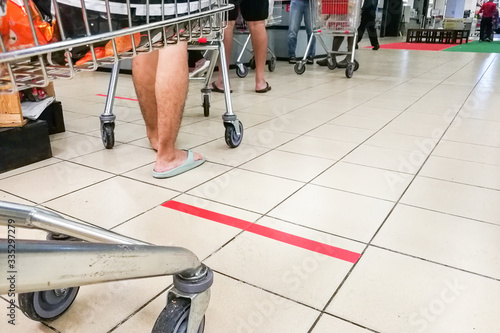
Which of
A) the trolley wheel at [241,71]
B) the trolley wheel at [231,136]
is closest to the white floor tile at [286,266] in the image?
the trolley wheel at [231,136]

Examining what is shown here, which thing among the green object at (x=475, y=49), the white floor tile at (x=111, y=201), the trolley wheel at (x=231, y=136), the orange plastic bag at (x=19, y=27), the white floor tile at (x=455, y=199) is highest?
the orange plastic bag at (x=19, y=27)

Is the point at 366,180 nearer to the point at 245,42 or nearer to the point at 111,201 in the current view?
the point at 111,201

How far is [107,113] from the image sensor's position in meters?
1.92

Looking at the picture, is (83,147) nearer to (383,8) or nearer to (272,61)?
(272,61)

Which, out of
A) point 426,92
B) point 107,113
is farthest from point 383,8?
point 107,113

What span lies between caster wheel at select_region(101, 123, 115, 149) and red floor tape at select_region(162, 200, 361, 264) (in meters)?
0.72

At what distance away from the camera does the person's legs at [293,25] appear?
5223mm

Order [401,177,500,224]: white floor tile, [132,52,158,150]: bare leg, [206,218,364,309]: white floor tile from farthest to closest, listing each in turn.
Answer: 1. [132,52,158,150]: bare leg
2. [401,177,500,224]: white floor tile
3. [206,218,364,309]: white floor tile

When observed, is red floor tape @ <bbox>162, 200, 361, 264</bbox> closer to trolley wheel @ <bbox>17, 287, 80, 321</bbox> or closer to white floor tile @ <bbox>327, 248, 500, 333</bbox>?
white floor tile @ <bbox>327, 248, 500, 333</bbox>

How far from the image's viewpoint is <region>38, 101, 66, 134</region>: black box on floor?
2205mm

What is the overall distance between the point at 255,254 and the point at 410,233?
492 millimetres

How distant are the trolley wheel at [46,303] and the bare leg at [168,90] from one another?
31.8 inches

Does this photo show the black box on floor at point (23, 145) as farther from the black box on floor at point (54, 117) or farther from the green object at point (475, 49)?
the green object at point (475, 49)

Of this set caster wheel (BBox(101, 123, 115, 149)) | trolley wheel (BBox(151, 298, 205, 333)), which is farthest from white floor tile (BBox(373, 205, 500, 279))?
caster wheel (BBox(101, 123, 115, 149))
